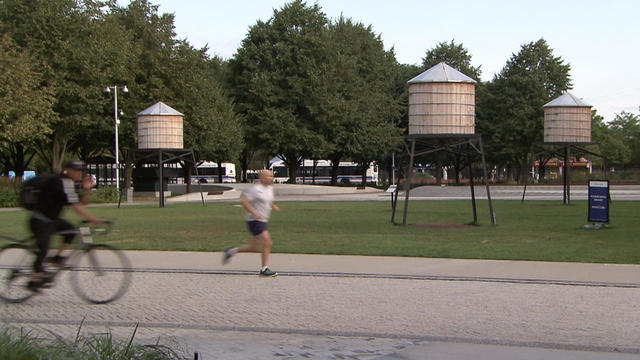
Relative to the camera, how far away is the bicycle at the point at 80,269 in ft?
29.1

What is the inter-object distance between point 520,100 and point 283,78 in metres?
22.9

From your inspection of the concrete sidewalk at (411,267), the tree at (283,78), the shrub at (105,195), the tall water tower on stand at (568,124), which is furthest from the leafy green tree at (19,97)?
the concrete sidewalk at (411,267)

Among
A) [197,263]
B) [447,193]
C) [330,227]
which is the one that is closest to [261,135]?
[447,193]

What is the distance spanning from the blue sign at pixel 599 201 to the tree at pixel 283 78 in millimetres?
40740

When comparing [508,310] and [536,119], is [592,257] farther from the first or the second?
[536,119]

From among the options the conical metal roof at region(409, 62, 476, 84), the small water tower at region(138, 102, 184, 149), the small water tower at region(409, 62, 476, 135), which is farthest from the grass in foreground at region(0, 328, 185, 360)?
the small water tower at region(138, 102, 184, 149)

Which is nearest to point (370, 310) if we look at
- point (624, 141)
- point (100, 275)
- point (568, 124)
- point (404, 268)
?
point (100, 275)

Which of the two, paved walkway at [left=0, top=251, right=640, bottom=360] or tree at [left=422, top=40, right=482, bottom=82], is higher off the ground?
tree at [left=422, top=40, right=482, bottom=82]

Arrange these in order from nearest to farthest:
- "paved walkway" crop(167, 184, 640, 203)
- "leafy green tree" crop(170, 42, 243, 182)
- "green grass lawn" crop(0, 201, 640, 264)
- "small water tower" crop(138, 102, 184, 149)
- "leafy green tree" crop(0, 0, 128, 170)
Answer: "green grass lawn" crop(0, 201, 640, 264), "small water tower" crop(138, 102, 184, 149), "leafy green tree" crop(0, 0, 128, 170), "paved walkway" crop(167, 184, 640, 203), "leafy green tree" crop(170, 42, 243, 182)

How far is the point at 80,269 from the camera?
9039mm

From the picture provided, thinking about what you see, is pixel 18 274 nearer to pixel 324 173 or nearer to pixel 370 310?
pixel 370 310

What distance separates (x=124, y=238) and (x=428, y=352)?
13.4 m

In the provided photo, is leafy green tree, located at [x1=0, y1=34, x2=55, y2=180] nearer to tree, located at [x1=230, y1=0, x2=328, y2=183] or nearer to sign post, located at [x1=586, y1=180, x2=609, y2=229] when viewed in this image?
tree, located at [x1=230, y1=0, x2=328, y2=183]

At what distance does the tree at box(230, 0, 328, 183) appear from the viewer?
60.4 metres
